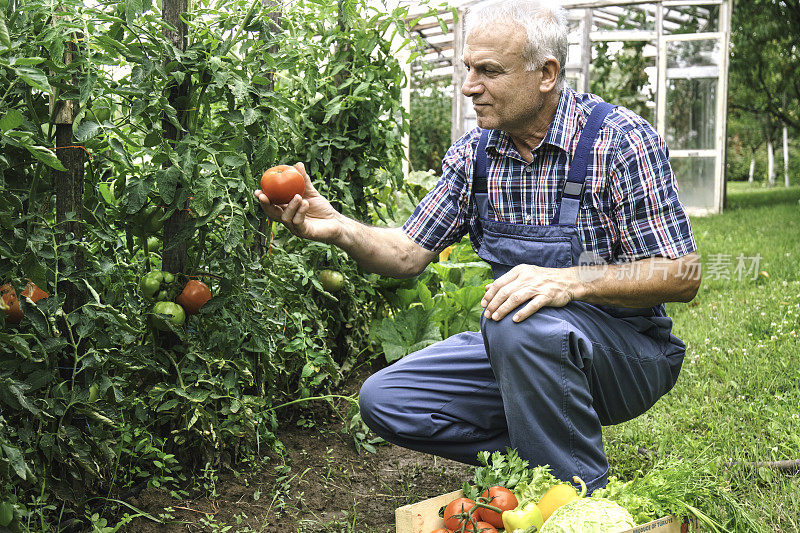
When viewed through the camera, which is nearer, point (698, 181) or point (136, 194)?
point (136, 194)

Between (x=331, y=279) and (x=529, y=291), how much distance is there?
1.01 meters

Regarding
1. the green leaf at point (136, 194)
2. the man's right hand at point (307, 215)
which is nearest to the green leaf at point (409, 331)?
the man's right hand at point (307, 215)

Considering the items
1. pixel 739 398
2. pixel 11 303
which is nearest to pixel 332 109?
pixel 11 303

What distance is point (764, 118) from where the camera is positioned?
1936cm

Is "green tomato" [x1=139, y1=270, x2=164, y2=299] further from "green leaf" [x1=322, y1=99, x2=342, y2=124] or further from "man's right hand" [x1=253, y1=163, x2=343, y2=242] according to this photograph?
"green leaf" [x1=322, y1=99, x2=342, y2=124]

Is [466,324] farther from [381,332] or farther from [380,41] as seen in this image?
[380,41]

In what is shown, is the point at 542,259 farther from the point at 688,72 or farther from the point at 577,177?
the point at 688,72

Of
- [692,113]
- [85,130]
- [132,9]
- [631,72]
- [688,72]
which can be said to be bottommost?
[85,130]

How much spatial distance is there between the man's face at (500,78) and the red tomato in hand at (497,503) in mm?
981

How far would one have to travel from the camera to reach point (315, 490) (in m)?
2.35

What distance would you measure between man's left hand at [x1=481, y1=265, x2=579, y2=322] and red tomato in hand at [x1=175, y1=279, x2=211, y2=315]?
2.37 ft

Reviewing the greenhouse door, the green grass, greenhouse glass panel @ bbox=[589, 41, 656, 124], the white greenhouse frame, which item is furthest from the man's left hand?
greenhouse glass panel @ bbox=[589, 41, 656, 124]

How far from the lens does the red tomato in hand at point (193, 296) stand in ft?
6.65

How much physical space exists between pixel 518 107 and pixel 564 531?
3.66 feet
